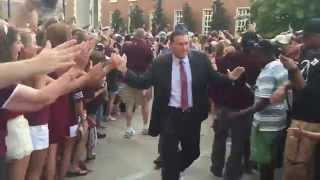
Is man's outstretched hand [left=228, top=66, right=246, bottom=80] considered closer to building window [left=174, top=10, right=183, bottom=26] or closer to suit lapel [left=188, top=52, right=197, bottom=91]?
suit lapel [left=188, top=52, right=197, bottom=91]

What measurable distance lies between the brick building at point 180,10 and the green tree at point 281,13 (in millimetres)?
12081

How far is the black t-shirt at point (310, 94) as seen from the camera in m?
4.75

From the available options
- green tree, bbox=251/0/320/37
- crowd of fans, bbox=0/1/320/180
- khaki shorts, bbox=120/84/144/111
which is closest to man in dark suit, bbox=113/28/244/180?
crowd of fans, bbox=0/1/320/180

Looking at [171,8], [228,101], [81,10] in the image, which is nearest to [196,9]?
[171,8]

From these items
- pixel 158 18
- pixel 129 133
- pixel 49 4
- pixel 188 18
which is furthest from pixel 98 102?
pixel 188 18

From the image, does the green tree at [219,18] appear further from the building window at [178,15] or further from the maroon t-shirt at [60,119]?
the maroon t-shirt at [60,119]

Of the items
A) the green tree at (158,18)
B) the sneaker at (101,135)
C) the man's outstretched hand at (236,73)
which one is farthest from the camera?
the green tree at (158,18)

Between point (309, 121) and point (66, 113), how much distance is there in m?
2.46

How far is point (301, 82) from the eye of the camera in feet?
15.6

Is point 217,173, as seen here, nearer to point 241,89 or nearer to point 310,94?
point 241,89

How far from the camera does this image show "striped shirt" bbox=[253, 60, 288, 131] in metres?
5.45

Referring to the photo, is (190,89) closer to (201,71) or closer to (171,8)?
(201,71)

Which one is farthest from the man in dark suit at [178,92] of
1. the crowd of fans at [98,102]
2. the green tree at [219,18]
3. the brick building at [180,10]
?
the green tree at [219,18]

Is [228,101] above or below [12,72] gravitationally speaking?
below
